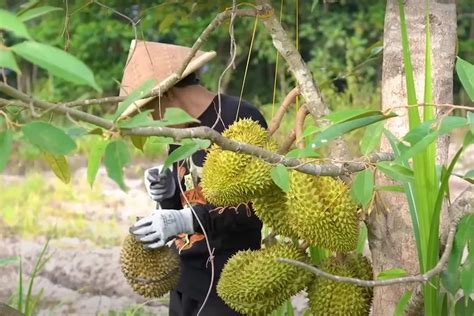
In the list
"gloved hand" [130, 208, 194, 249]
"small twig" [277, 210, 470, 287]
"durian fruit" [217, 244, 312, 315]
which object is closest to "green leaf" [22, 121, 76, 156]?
"small twig" [277, 210, 470, 287]

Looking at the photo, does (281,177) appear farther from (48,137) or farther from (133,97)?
(48,137)

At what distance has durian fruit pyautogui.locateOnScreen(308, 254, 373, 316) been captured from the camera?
5.17ft

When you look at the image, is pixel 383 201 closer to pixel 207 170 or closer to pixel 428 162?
pixel 428 162

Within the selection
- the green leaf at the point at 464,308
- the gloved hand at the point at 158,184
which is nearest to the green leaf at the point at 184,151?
the green leaf at the point at 464,308

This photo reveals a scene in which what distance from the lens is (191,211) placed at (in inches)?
82.4

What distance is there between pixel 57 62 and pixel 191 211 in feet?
4.22

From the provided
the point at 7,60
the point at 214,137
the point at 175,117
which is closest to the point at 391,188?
the point at 214,137

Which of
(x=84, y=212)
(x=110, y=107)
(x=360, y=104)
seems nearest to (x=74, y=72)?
(x=84, y=212)

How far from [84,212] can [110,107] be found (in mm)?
2496

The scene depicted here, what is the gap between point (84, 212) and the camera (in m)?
4.91

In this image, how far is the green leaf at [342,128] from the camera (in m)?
1.17

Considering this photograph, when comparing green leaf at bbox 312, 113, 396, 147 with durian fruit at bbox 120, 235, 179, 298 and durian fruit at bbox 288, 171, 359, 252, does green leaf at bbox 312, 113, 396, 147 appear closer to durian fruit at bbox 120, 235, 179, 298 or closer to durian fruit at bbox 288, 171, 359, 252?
durian fruit at bbox 288, 171, 359, 252

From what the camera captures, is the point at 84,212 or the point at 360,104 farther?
the point at 360,104

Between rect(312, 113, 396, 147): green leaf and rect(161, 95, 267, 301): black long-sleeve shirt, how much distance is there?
87cm
